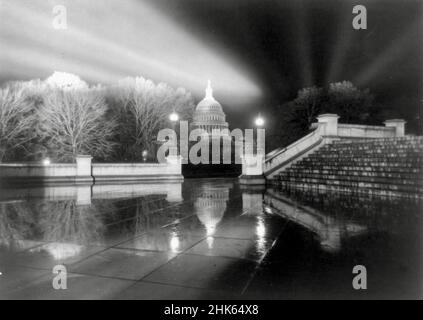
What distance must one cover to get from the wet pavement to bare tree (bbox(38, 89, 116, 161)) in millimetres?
25534

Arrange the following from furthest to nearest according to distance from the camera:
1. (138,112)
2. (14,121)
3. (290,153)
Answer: (138,112)
(14,121)
(290,153)

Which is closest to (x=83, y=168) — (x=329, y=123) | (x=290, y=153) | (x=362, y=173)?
(x=290, y=153)

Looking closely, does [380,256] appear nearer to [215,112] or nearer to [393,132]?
[393,132]

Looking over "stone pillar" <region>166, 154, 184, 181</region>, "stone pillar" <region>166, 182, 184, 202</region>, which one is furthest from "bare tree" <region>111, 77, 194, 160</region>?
"stone pillar" <region>166, 182, 184, 202</region>

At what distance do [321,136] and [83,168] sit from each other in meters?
16.1

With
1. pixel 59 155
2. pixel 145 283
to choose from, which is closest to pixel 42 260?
pixel 145 283

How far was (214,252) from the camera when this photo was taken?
18.5ft

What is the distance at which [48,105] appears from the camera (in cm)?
3403

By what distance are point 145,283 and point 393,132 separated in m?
24.6

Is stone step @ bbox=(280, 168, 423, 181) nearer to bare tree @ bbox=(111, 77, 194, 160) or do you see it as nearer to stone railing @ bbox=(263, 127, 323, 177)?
stone railing @ bbox=(263, 127, 323, 177)

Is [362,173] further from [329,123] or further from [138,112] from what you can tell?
[138,112]

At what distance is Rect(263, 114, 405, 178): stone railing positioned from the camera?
19719 mm

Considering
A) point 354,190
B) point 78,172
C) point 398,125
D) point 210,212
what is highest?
point 398,125
